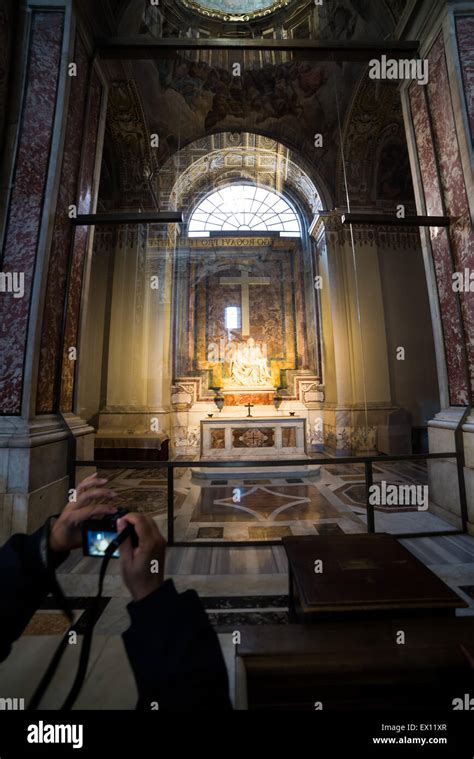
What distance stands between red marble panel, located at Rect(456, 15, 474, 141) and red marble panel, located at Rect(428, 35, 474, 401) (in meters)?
0.19

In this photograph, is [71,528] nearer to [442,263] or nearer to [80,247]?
[80,247]

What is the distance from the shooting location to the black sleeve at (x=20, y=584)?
2.51 ft

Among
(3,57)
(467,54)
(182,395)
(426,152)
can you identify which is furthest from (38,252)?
(182,395)

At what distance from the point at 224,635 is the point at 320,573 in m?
0.71

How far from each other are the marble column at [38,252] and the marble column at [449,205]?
14.7ft

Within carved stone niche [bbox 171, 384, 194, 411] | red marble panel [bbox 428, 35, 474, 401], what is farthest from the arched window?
red marble panel [bbox 428, 35, 474, 401]

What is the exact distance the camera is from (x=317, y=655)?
106cm

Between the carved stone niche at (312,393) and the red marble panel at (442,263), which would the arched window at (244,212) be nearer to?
the carved stone niche at (312,393)

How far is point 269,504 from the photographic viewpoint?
482cm

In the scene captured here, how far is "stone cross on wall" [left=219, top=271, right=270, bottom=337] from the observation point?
11430mm

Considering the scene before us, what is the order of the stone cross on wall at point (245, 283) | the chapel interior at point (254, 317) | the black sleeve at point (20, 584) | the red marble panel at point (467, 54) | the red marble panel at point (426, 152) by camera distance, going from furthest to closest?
the stone cross on wall at point (245, 283)
the red marble panel at point (426, 152)
the red marble panel at point (467, 54)
the chapel interior at point (254, 317)
the black sleeve at point (20, 584)

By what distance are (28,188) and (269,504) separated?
5026mm

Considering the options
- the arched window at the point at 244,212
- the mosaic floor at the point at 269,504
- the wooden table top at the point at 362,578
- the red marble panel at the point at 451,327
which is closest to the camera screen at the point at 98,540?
the wooden table top at the point at 362,578

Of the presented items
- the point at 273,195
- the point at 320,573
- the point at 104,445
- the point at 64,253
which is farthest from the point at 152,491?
the point at 273,195
